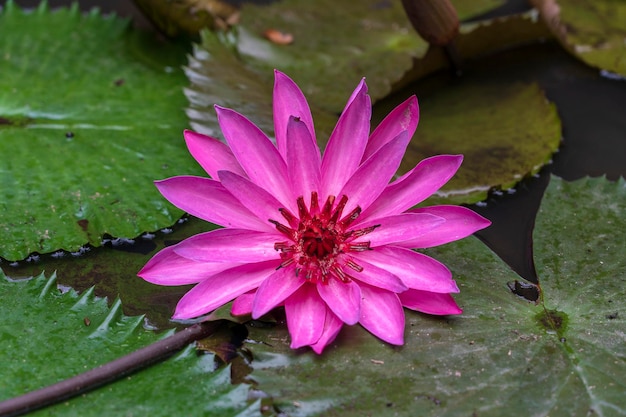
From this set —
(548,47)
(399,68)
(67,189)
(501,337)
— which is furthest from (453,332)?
(548,47)

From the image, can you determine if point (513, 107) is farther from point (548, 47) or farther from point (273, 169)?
point (273, 169)

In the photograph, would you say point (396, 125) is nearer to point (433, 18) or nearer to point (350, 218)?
point (350, 218)

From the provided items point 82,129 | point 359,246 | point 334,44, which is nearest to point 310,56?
point 334,44

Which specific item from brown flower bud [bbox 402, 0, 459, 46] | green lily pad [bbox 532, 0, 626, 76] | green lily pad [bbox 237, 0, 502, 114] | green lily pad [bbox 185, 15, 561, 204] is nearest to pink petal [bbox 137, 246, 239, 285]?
green lily pad [bbox 185, 15, 561, 204]

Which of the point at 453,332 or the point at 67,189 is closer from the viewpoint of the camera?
the point at 453,332

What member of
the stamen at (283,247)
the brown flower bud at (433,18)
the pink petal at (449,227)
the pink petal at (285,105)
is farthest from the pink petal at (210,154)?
the brown flower bud at (433,18)

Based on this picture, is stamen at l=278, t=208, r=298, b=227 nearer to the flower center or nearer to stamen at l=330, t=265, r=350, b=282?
the flower center

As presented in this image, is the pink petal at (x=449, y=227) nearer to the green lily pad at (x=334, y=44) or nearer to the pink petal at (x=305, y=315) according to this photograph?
the pink petal at (x=305, y=315)
